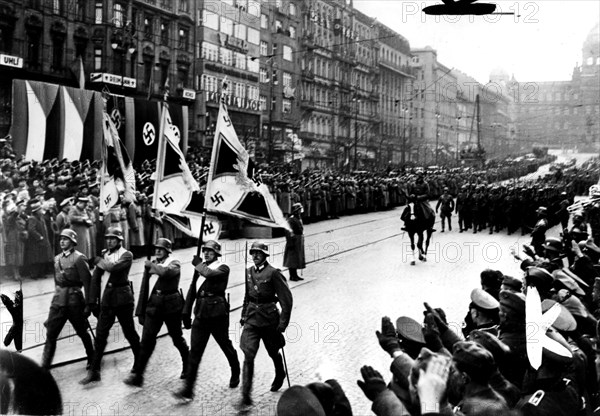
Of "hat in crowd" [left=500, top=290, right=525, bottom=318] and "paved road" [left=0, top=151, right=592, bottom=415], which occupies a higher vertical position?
"hat in crowd" [left=500, top=290, right=525, bottom=318]

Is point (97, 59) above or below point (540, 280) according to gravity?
above

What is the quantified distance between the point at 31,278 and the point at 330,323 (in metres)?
7.28

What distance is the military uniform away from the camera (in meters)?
8.43

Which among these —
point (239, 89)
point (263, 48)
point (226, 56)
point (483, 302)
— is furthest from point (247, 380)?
point (263, 48)

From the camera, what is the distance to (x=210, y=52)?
155 ft

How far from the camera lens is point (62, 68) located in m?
35.8

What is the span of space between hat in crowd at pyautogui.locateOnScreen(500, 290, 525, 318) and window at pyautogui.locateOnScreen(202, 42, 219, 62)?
145ft

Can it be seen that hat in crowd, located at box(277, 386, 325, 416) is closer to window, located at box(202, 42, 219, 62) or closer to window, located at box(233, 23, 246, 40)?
window, located at box(233, 23, 246, 40)

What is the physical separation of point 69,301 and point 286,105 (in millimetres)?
45919

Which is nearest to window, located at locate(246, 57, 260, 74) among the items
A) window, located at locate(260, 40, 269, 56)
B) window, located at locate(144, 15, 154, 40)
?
window, located at locate(260, 40, 269, 56)

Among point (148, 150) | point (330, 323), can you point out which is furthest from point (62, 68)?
point (330, 323)

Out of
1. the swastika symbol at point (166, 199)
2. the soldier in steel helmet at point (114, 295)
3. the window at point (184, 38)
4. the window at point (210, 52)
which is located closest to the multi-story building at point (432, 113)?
the window at point (210, 52)

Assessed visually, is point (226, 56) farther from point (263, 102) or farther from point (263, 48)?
point (263, 102)

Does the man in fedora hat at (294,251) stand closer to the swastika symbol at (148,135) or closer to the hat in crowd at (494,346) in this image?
the swastika symbol at (148,135)
